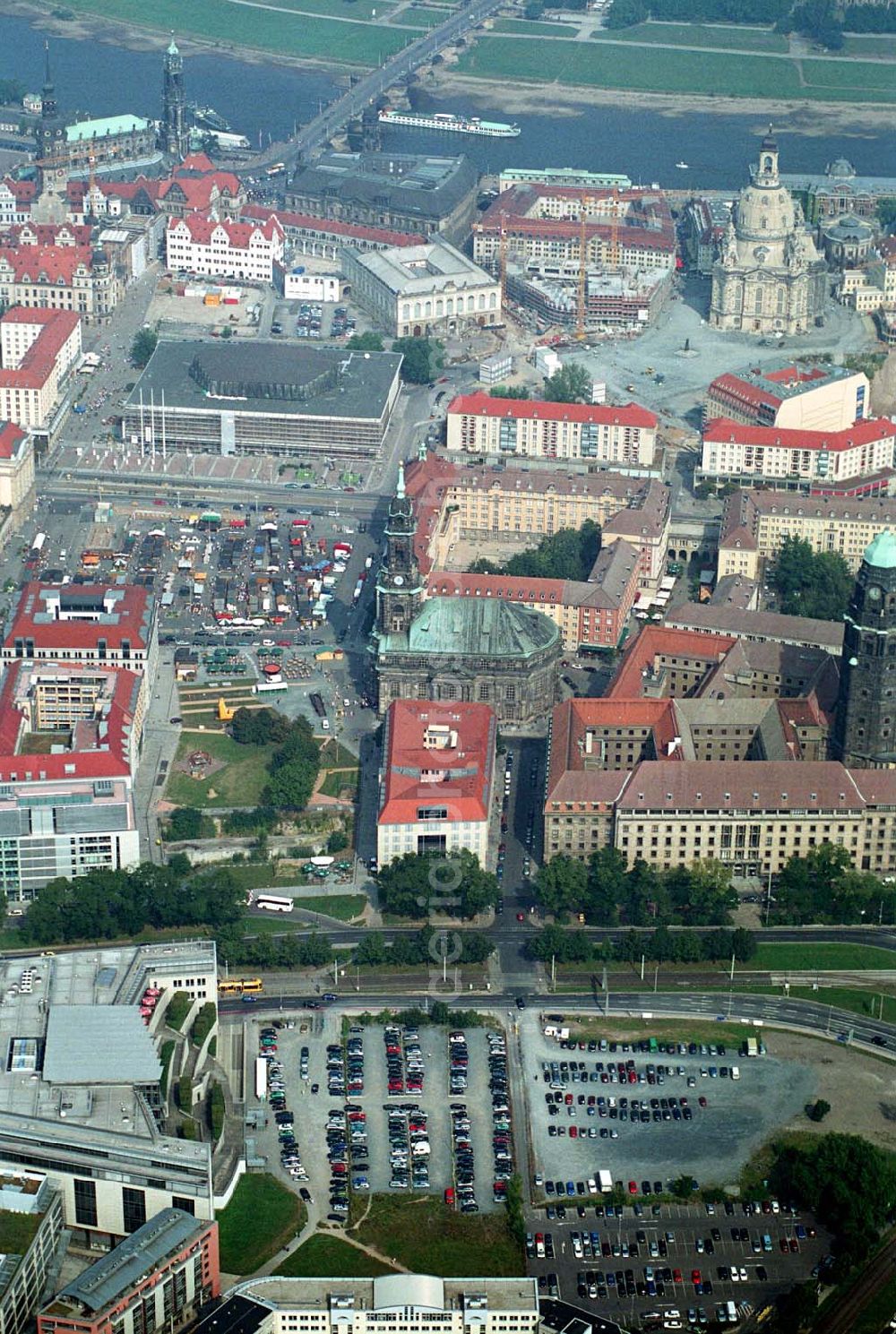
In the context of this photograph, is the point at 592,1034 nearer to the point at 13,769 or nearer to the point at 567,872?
the point at 567,872

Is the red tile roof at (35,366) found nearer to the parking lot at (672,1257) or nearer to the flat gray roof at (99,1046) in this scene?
the flat gray roof at (99,1046)

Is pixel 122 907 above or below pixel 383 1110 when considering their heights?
above

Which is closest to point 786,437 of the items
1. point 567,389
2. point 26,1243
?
point 567,389

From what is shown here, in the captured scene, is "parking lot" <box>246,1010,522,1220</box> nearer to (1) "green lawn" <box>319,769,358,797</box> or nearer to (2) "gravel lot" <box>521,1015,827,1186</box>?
(2) "gravel lot" <box>521,1015,827,1186</box>

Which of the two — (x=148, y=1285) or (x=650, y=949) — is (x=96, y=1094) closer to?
(x=148, y=1285)

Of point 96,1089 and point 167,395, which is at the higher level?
point 167,395

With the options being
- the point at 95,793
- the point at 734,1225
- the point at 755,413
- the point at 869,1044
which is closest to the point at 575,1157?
the point at 734,1225

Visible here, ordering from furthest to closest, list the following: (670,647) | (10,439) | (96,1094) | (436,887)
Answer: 1. (10,439)
2. (670,647)
3. (436,887)
4. (96,1094)
